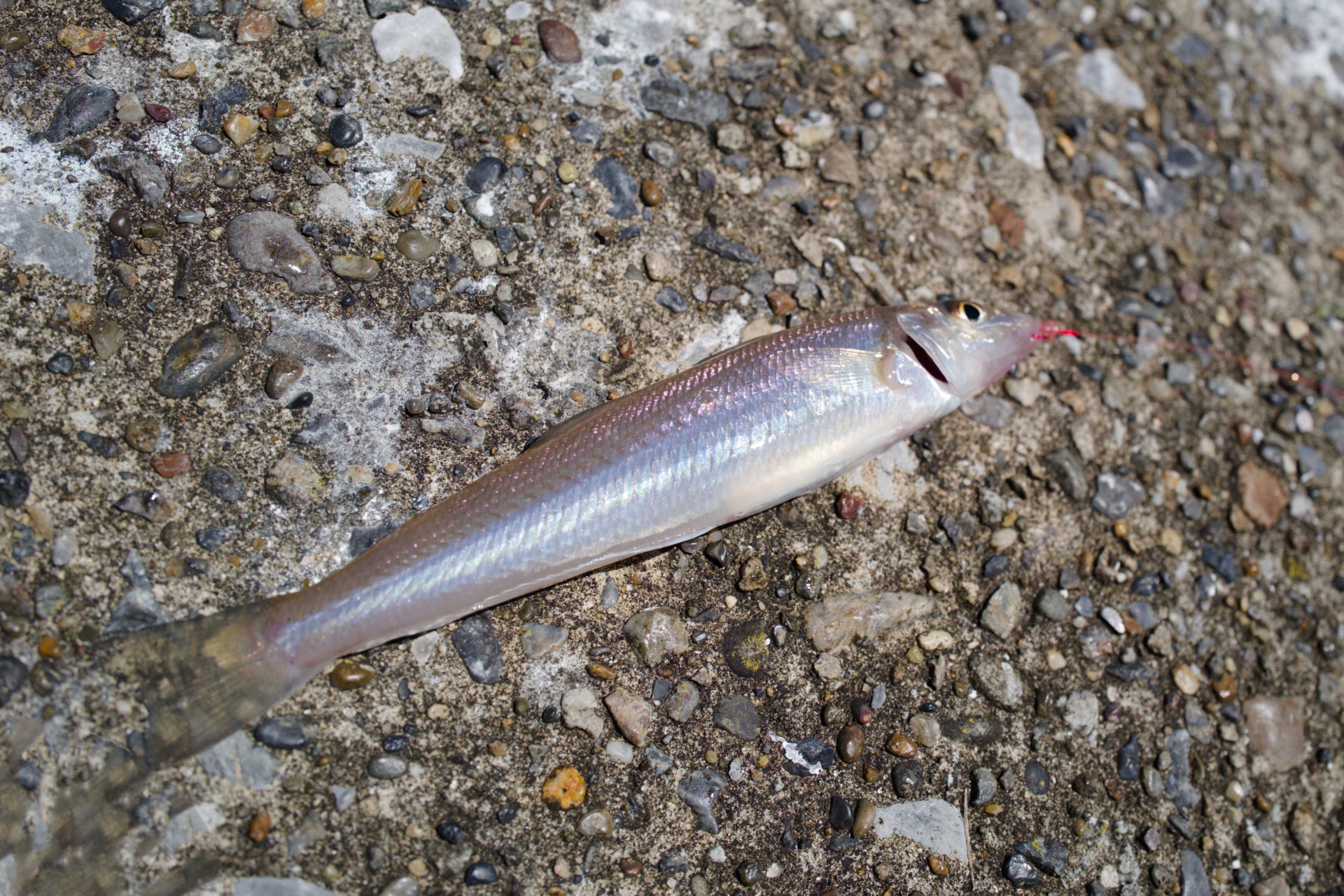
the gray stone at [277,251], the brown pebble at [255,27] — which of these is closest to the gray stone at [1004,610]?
the gray stone at [277,251]

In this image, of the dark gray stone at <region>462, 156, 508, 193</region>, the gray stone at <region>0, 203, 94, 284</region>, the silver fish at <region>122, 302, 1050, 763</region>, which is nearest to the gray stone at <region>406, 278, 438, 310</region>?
the dark gray stone at <region>462, 156, 508, 193</region>

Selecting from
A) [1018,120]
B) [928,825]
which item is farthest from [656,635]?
[1018,120]

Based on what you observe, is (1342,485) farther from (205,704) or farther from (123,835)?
(123,835)

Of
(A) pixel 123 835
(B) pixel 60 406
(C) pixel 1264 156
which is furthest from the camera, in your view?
(C) pixel 1264 156

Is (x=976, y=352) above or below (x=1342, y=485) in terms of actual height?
→ above

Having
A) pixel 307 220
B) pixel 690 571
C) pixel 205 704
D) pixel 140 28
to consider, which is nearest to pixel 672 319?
pixel 690 571

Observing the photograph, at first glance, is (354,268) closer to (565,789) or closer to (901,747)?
(565,789)

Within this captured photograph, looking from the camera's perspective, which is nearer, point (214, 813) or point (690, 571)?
point (214, 813)

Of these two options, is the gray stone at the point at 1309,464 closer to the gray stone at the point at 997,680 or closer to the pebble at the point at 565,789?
the gray stone at the point at 997,680
